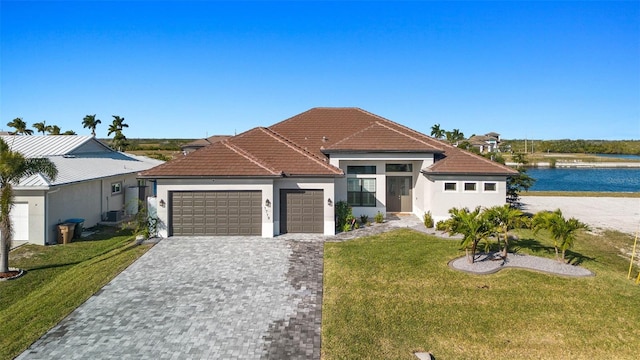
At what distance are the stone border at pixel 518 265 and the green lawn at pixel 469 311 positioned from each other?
0.29 metres

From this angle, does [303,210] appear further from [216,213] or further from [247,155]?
[216,213]

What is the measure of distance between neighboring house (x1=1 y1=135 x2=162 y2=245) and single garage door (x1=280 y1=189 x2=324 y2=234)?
10.7 m

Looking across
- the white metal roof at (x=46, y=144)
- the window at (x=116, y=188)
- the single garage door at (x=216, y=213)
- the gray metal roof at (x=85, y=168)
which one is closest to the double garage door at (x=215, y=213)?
the single garage door at (x=216, y=213)

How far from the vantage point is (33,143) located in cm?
2511

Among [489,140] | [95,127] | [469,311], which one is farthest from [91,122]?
[489,140]

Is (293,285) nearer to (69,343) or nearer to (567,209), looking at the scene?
(69,343)

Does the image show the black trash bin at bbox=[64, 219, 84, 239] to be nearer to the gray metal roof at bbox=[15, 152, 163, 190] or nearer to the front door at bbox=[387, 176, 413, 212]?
the gray metal roof at bbox=[15, 152, 163, 190]

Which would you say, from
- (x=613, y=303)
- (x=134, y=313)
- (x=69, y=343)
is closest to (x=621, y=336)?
(x=613, y=303)

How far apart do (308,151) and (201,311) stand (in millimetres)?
12470

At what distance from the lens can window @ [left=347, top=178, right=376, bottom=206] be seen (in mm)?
20984

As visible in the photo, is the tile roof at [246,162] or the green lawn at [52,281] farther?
the tile roof at [246,162]

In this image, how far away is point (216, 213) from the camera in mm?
16859

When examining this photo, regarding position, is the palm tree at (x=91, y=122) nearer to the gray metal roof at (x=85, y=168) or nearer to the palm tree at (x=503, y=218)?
the gray metal roof at (x=85, y=168)

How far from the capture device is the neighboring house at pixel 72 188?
52.9 ft
